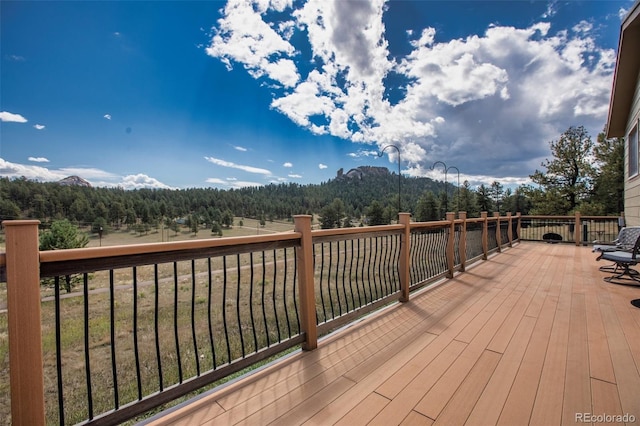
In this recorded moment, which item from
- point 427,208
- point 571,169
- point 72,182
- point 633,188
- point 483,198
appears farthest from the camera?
point 72,182

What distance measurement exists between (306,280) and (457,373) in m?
1.36

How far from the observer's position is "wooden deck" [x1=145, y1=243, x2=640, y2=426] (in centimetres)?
168

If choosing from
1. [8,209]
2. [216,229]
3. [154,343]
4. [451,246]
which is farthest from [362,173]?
[154,343]

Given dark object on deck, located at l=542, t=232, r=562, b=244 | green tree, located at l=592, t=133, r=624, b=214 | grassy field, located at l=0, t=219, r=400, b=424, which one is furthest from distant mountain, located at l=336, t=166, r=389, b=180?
grassy field, located at l=0, t=219, r=400, b=424

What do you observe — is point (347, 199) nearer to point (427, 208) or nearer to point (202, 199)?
point (427, 208)

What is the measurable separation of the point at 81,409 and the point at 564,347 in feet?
18.4

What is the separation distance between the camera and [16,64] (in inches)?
1687

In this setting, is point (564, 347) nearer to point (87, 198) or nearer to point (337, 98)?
point (337, 98)

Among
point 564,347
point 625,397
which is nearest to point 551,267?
point 564,347

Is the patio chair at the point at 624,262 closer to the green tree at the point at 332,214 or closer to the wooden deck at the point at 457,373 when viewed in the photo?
the wooden deck at the point at 457,373

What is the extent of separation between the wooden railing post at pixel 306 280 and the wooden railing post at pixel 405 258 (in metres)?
1.62

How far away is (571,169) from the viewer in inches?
755

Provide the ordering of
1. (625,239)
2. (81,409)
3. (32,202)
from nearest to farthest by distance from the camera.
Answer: (81,409)
(625,239)
(32,202)

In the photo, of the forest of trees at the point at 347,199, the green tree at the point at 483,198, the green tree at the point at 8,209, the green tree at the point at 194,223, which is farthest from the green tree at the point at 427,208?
the green tree at the point at 8,209
